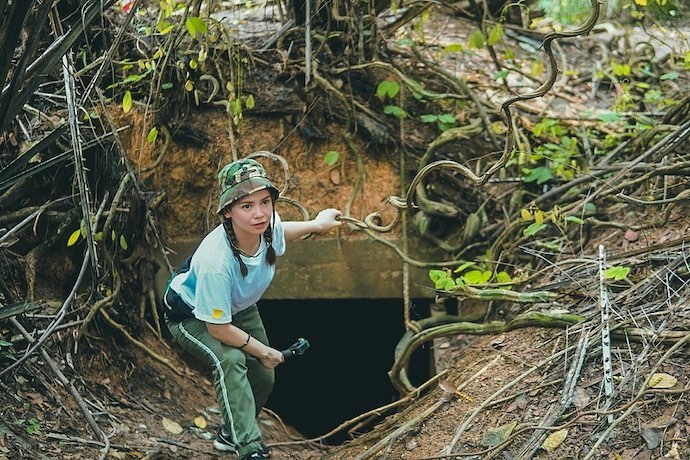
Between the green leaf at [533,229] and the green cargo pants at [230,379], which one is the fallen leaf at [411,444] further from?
the green leaf at [533,229]

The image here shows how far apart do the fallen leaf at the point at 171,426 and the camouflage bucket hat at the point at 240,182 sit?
1337 millimetres

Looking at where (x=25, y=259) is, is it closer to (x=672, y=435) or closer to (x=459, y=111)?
(x=459, y=111)

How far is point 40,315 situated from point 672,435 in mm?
2919

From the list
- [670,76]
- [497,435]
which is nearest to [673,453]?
[497,435]

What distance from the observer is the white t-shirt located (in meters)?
3.39

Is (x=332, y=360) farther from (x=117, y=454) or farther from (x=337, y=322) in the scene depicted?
(x=117, y=454)

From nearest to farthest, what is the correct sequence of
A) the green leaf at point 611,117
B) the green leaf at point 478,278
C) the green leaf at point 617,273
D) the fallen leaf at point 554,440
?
the fallen leaf at point 554,440 < the green leaf at point 617,273 < the green leaf at point 478,278 < the green leaf at point 611,117

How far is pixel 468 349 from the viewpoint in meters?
4.25

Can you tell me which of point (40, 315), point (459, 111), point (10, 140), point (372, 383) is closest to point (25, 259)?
point (40, 315)

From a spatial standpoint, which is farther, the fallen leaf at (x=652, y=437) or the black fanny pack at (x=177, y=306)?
the black fanny pack at (x=177, y=306)

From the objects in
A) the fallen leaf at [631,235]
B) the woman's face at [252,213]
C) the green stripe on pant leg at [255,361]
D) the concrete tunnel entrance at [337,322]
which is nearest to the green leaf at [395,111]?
the concrete tunnel entrance at [337,322]

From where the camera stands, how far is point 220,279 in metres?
3.39

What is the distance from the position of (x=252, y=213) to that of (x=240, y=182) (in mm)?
144

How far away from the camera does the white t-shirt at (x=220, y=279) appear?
11.1 feet
